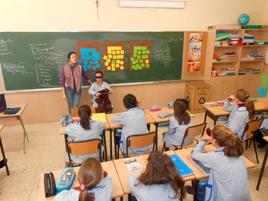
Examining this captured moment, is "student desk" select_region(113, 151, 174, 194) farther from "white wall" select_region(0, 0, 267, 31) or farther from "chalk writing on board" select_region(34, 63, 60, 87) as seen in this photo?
"white wall" select_region(0, 0, 267, 31)

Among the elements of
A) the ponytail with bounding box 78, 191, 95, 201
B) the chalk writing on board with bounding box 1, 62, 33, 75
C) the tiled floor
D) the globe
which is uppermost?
the globe

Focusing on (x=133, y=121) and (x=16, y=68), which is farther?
(x=16, y=68)

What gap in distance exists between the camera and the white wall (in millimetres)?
4766

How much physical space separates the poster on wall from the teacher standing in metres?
2.62

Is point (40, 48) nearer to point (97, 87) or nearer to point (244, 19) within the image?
point (97, 87)

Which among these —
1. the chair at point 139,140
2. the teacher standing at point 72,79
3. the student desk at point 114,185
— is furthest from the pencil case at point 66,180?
the teacher standing at point 72,79

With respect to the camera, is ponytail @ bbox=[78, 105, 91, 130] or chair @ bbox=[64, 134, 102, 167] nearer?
chair @ bbox=[64, 134, 102, 167]

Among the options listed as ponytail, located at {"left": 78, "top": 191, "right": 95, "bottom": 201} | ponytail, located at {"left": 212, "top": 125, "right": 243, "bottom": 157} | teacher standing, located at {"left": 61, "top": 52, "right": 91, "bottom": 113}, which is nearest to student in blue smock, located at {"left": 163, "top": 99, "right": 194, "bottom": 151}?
ponytail, located at {"left": 212, "top": 125, "right": 243, "bottom": 157}

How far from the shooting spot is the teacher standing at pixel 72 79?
4.88 metres

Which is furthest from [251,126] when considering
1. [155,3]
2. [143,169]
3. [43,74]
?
[43,74]

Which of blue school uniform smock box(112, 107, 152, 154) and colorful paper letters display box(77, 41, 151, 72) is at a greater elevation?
colorful paper letters display box(77, 41, 151, 72)

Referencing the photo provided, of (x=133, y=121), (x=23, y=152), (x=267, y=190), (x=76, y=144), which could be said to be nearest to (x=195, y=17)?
(x=133, y=121)

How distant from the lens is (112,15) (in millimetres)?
5234

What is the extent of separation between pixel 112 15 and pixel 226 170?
428cm
